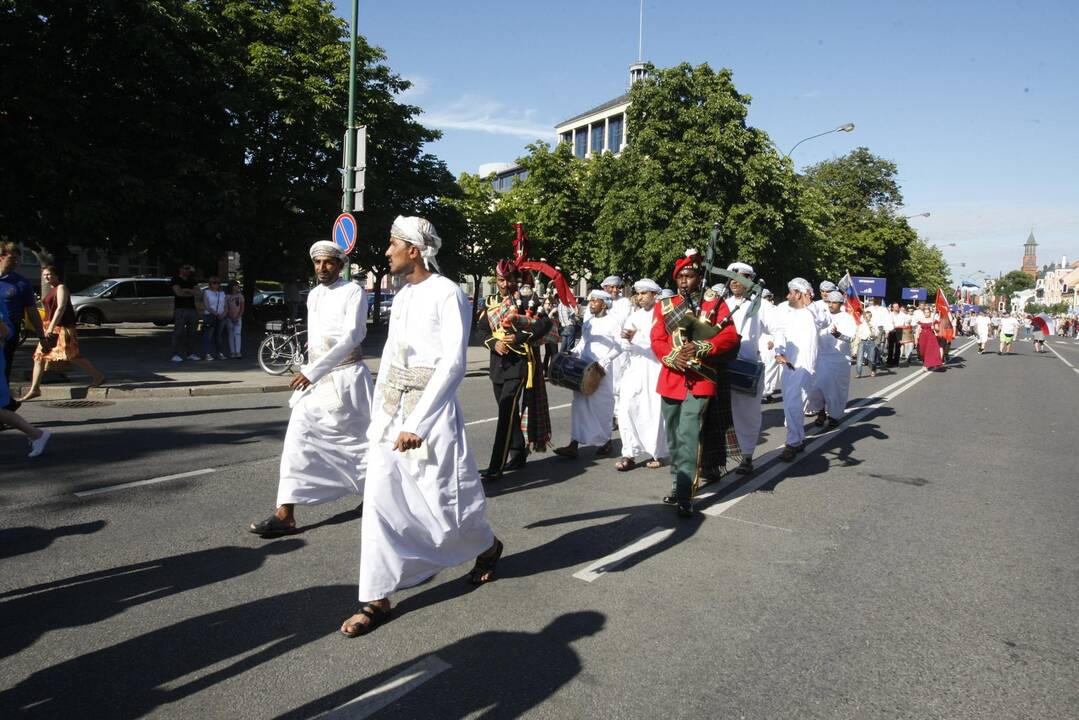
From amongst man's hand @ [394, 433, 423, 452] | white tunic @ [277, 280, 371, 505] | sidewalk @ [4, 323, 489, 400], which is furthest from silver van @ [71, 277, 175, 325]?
man's hand @ [394, 433, 423, 452]

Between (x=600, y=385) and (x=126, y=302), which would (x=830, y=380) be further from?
(x=126, y=302)

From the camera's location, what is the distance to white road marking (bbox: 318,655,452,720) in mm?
2842

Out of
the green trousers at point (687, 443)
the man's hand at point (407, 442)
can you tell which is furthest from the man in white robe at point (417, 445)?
the green trousers at point (687, 443)

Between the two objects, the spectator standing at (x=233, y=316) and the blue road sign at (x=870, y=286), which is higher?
the blue road sign at (x=870, y=286)

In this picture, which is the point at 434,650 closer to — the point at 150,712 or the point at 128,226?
the point at 150,712

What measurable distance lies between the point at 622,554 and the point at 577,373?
3243 mm

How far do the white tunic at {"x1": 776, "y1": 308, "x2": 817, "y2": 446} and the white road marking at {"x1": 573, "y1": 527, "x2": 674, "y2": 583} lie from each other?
128 inches

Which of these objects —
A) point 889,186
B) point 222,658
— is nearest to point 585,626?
point 222,658

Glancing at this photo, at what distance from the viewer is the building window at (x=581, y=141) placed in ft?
257

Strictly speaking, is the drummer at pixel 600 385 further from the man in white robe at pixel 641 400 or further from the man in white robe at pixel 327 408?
the man in white robe at pixel 327 408

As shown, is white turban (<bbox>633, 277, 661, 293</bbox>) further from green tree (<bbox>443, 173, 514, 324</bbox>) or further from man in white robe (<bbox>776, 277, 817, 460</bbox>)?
green tree (<bbox>443, 173, 514, 324</bbox>)

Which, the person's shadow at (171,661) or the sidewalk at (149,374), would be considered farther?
the sidewalk at (149,374)

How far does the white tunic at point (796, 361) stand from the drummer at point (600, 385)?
5.91 feet

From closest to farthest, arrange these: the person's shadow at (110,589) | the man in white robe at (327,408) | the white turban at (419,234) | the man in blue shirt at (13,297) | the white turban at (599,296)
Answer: the person's shadow at (110,589) < the white turban at (419,234) < the man in white robe at (327,408) < the man in blue shirt at (13,297) < the white turban at (599,296)
